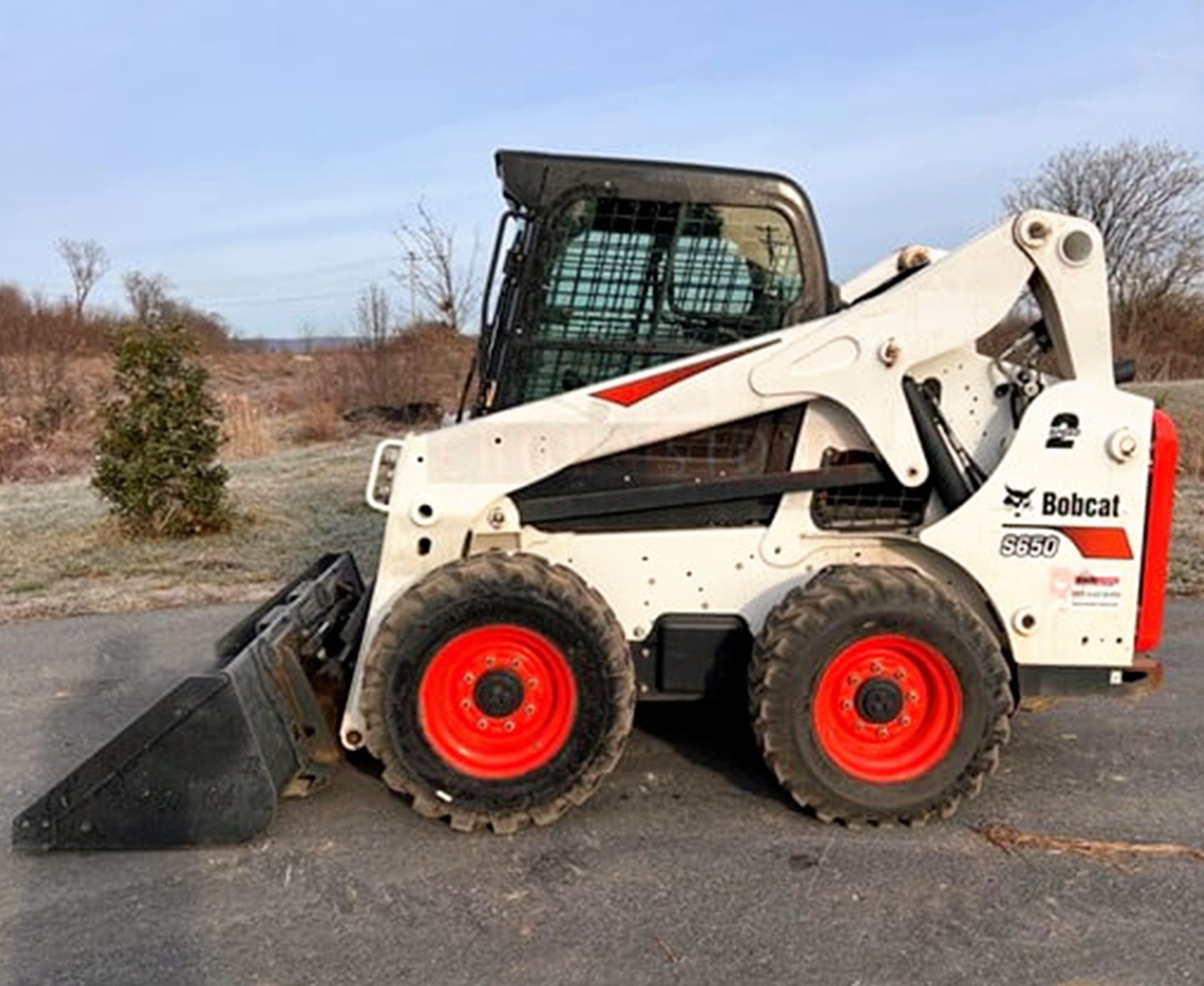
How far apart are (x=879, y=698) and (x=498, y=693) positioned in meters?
1.34

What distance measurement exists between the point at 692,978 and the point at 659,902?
0.40 m

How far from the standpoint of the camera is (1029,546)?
12.8 feet

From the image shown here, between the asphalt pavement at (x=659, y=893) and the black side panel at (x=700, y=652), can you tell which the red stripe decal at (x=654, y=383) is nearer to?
the black side panel at (x=700, y=652)

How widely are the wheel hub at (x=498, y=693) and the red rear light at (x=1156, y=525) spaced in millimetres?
2318

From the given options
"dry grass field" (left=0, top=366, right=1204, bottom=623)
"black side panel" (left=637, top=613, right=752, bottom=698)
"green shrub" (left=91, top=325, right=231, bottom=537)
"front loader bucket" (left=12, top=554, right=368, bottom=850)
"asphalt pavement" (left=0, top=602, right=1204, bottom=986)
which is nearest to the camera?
"asphalt pavement" (left=0, top=602, right=1204, bottom=986)

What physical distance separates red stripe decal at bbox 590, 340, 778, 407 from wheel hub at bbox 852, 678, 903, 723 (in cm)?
125

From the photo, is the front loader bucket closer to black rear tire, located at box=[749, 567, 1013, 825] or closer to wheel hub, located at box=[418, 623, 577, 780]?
wheel hub, located at box=[418, 623, 577, 780]

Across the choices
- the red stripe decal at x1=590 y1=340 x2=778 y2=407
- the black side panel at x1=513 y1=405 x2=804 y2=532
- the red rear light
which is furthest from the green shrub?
the red rear light

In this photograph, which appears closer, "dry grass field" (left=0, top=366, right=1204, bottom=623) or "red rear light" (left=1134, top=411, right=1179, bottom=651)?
"red rear light" (left=1134, top=411, right=1179, bottom=651)

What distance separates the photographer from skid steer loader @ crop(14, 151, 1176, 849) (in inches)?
145

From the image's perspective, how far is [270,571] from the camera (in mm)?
8406

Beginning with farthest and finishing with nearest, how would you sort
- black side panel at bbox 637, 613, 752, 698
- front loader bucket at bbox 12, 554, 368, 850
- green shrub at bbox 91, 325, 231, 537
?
1. green shrub at bbox 91, 325, 231, 537
2. black side panel at bbox 637, 613, 752, 698
3. front loader bucket at bbox 12, 554, 368, 850

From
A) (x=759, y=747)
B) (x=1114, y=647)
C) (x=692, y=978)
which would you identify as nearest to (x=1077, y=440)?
(x=1114, y=647)

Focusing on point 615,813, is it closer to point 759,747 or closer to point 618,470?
point 759,747
